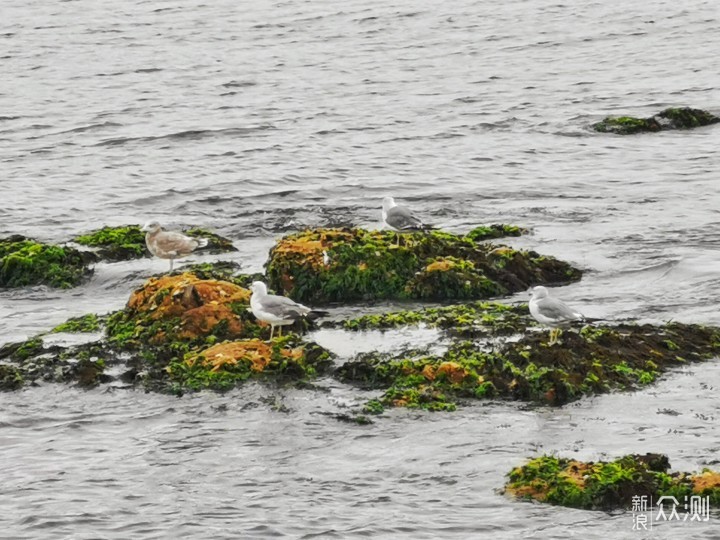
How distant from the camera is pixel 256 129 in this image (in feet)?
94.7

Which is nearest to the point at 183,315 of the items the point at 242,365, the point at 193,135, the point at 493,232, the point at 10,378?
the point at 242,365

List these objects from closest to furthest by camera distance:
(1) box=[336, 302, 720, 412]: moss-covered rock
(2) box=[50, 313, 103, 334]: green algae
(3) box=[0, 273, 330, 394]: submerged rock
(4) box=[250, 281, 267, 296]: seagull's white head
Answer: (1) box=[336, 302, 720, 412]: moss-covered rock → (3) box=[0, 273, 330, 394]: submerged rock → (4) box=[250, 281, 267, 296]: seagull's white head → (2) box=[50, 313, 103, 334]: green algae

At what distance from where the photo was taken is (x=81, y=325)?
14570 mm

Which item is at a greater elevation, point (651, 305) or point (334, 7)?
point (334, 7)

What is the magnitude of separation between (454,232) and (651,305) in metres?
4.63

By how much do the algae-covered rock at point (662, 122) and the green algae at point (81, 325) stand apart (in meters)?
14.7

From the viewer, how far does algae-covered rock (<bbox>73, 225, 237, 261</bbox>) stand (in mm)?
17938

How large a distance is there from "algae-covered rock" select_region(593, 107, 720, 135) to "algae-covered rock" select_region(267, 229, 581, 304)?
37.2 feet

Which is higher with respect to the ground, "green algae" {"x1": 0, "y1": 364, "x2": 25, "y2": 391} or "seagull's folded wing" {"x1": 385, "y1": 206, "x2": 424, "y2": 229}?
"seagull's folded wing" {"x1": 385, "y1": 206, "x2": 424, "y2": 229}

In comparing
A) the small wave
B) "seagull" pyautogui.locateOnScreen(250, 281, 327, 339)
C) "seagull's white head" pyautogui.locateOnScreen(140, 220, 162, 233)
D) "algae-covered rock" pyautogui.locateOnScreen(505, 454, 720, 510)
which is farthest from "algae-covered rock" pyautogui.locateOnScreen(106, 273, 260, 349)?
the small wave

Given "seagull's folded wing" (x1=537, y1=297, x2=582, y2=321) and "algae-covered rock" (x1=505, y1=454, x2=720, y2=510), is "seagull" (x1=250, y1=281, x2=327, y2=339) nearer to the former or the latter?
"seagull's folded wing" (x1=537, y1=297, x2=582, y2=321)

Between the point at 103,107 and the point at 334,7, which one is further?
the point at 334,7

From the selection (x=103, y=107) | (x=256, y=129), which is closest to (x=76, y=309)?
(x=256, y=129)

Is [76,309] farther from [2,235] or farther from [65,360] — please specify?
[2,235]
